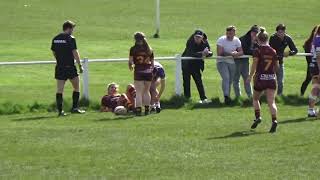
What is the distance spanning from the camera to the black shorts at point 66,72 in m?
18.2

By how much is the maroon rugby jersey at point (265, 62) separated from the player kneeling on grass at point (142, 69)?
3210mm

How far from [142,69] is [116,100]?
1.05 metres

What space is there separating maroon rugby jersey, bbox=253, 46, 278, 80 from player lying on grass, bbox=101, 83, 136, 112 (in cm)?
386

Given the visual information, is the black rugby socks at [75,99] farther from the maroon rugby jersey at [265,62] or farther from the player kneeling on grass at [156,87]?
the maroon rugby jersey at [265,62]

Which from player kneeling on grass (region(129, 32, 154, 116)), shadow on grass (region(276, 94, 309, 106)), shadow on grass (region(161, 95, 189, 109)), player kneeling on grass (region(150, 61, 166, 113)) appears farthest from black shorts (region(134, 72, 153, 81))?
shadow on grass (region(276, 94, 309, 106))

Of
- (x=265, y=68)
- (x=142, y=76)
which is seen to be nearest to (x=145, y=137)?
(x=265, y=68)

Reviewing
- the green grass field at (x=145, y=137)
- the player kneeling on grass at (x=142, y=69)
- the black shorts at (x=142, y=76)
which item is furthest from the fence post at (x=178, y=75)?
the black shorts at (x=142, y=76)

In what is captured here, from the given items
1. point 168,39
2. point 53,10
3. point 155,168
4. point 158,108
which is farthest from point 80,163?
point 53,10

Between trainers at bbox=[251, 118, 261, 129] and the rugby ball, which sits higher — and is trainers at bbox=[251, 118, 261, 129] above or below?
above

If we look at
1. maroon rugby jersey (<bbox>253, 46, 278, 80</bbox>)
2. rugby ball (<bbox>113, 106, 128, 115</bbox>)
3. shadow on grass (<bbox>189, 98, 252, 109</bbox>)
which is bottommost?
shadow on grass (<bbox>189, 98, 252, 109</bbox>)

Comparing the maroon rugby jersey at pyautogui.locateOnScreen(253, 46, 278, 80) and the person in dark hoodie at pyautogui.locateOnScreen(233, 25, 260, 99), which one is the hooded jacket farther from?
the maroon rugby jersey at pyautogui.locateOnScreen(253, 46, 278, 80)

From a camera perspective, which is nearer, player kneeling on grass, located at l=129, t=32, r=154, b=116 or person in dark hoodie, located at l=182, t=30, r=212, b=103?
player kneeling on grass, located at l=129, t=32, r=154, b=116

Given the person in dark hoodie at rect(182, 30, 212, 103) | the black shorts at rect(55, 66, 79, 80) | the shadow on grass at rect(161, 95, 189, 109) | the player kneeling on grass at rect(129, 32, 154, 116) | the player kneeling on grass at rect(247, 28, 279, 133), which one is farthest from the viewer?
the person in dark hoodie at rect(182, 30, 212, 103)

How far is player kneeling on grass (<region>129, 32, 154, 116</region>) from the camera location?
1773cm
